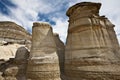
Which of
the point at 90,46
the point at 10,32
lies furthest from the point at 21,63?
the point at 10,32

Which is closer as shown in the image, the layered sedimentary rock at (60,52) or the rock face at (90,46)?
the rock face at (90,46)

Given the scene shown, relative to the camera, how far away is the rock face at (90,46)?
8.03 m

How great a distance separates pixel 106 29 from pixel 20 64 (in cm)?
625

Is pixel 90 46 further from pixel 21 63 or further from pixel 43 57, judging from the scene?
pixel 21 63

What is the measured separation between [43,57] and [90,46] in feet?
9.48

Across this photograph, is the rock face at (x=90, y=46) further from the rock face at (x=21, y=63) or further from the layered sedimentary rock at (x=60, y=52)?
the rock face at (x=21, y=63)

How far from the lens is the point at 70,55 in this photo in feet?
31.3

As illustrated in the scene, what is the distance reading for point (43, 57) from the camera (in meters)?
9.25

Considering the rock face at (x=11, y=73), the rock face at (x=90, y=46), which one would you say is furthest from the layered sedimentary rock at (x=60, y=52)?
the rock face at (x=11, y=73)

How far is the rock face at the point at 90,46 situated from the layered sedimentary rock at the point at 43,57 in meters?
1.00

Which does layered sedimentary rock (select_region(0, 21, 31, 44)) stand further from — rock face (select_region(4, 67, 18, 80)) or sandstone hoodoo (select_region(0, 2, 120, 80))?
sandstone hoodoo (select_region(0, 2, 120, 80))

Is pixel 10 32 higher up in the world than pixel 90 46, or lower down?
higher up

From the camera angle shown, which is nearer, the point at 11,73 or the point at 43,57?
the point at 43,57

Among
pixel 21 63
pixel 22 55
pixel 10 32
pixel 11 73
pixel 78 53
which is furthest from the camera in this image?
pixel 10 32
